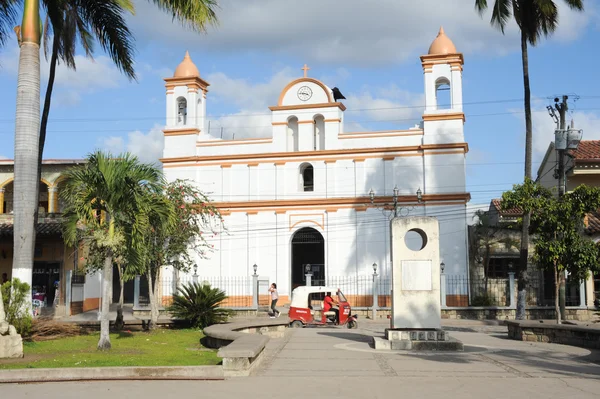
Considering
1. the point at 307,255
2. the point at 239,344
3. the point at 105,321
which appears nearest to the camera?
the point at 239,344

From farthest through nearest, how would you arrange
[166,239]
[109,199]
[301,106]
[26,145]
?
[301,106]
[166,239]
[26,145]
[109,199]

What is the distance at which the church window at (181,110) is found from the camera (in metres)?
37.9

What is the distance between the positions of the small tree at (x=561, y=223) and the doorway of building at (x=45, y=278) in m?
22.0

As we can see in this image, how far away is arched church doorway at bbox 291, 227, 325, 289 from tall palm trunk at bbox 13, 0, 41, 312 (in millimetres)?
20932

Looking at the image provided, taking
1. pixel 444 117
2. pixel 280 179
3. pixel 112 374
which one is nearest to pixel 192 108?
pixel 280 179

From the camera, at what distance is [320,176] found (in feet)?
118

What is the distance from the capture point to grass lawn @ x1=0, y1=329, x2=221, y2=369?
11.7 m

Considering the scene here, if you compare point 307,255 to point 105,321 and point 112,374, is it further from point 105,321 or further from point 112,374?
point 112,374

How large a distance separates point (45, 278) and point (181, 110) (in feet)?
37.0

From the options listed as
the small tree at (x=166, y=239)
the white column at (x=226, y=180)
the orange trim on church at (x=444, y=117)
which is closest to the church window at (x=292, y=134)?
the white column at (x=226, y=180)

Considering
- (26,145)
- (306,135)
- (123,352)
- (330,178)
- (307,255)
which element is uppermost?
(306,135)

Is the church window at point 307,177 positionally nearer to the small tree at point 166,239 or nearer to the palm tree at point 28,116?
the small tree at point 166,239

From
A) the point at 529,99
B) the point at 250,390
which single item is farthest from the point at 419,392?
the point at 529,99

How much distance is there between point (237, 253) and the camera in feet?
119
